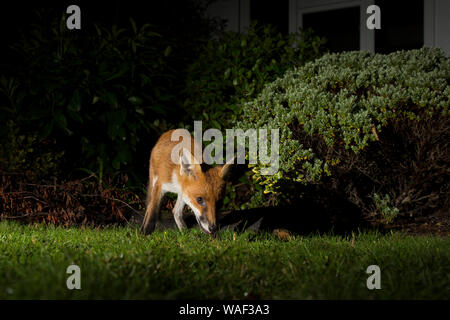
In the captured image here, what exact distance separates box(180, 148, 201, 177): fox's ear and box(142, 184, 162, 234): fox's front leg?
626 millimetres

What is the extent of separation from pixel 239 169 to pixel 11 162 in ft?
11.7

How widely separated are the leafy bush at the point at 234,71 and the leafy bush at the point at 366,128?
0.64 metres

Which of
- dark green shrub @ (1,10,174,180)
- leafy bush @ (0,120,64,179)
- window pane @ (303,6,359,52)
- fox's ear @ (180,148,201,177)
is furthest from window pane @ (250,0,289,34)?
fox's ear @ (180,148,201,177)

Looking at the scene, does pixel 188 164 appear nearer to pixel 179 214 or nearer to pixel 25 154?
pixel 179 214

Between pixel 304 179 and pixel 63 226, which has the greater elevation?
pixel 304 179

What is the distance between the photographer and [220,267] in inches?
138

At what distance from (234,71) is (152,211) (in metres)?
2.95

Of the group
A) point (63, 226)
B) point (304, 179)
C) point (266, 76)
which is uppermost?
point (266, 76)

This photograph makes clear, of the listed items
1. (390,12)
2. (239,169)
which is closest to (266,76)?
(239,169)

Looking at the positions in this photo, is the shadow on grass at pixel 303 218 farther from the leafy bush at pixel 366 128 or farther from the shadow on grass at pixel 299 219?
the leafy bush at pixel 366 128

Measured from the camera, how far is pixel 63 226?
235 inches

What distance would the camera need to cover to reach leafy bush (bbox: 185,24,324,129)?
22.7ft

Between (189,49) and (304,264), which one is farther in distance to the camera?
(189,49)
